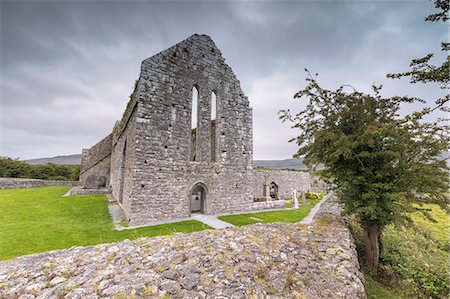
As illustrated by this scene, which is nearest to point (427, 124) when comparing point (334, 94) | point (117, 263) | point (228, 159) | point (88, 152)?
point (334, 94)

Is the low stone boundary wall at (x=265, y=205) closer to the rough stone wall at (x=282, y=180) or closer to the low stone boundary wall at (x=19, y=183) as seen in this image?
the rough stone wall at (x=282, y=180)

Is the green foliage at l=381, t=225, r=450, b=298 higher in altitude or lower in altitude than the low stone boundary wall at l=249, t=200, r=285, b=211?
lower

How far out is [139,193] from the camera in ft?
28.6

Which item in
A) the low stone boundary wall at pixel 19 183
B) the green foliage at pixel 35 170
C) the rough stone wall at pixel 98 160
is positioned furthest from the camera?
the green foliage at pixel 35 170

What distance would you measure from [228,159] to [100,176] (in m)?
16.4

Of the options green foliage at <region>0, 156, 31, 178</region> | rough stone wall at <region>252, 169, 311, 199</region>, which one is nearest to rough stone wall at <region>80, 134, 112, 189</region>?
green foliage at <region>0, 156, 31, 178</region>

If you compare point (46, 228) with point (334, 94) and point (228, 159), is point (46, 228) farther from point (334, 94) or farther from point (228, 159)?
point (334, 94)

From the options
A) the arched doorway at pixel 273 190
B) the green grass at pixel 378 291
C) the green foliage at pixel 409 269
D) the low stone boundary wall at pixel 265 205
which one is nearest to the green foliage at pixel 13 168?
the arched doorway at pixel 273 190

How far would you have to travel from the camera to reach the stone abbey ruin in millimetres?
9039

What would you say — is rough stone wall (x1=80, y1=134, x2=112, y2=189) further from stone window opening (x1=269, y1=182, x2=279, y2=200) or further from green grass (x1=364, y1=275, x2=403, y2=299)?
green grass (x1=364, y1=275, x2=403, y2=299)

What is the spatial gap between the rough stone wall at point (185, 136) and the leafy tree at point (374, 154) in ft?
19.5

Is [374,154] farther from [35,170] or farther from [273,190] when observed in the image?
[35,170]

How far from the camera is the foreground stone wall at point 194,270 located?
A: 237 centimetres

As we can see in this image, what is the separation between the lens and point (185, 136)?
10.2 meters
